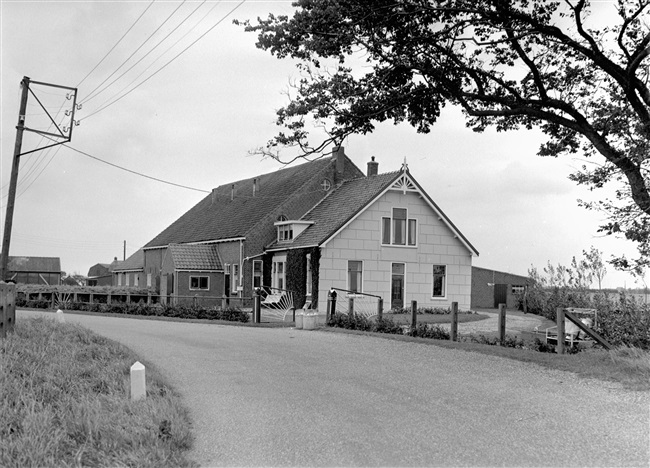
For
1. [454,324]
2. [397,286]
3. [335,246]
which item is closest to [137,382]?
[454,324]

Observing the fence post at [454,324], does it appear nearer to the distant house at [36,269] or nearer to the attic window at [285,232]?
the attic window at [285,232]

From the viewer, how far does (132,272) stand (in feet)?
193

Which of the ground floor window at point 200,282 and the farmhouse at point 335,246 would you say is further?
the ground floor window at point 200,282

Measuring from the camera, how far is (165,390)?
10188 millimetres

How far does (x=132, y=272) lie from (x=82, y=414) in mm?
51900

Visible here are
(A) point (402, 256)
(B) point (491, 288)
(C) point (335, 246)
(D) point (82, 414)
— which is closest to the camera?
(D) point (82, 414)

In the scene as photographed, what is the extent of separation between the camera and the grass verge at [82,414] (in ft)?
24.0

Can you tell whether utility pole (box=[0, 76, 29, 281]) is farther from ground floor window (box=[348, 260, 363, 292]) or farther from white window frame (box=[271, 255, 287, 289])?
ground floor window (box=[348, 260, 363, 292])

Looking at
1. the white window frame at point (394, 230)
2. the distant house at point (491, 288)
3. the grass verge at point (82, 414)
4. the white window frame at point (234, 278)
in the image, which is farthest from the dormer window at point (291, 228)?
the grass verge at point (82, 414)

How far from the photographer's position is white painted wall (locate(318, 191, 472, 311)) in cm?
3634

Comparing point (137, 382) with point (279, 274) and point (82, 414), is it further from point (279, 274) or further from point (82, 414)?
point (279, 274)

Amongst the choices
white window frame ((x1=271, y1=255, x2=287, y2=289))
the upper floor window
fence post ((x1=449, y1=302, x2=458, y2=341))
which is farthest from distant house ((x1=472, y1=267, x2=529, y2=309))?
fence post ((x1=449, y1=302, x2=458, y2=341))

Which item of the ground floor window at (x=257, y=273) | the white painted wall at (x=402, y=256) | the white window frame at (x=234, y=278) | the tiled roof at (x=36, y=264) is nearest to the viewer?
the white painted wall at (x=402, y=256)

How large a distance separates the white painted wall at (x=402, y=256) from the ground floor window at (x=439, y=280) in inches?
9.5
